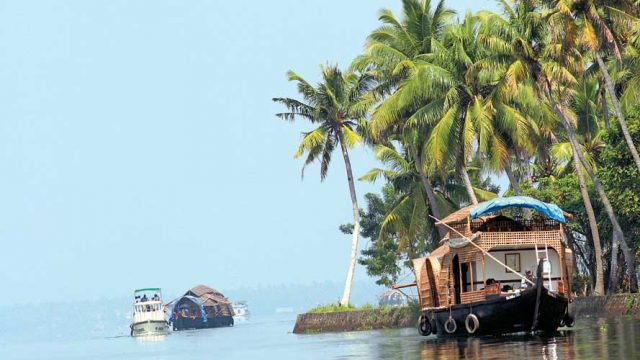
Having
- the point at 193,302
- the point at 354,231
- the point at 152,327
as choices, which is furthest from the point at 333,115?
the point at 193,302

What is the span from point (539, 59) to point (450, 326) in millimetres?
14230

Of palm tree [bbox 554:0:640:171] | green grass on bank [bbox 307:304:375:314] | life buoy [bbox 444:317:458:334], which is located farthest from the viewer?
green grass on bank [bbox 307:304:375:314]

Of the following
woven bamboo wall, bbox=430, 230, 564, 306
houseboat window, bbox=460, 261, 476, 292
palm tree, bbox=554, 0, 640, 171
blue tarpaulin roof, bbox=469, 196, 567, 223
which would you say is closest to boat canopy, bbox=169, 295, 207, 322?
palm tree, bbox=554, 0, 640, 171

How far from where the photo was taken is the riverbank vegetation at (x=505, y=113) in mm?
47906

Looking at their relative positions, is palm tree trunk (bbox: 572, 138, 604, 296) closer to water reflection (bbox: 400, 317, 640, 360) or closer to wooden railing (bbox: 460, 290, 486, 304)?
water reflection (bbox: 400, 317, 640, 360)

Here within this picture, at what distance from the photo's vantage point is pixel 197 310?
130 meters

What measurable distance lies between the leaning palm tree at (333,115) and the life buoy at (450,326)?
86.1 ft

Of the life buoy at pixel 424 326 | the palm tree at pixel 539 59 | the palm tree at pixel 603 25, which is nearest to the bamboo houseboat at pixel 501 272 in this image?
the life buoy at pixel 424 326

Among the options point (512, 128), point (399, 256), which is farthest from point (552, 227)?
point (399, 256)

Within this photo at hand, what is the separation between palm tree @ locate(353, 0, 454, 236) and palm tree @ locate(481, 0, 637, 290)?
734 centimetres

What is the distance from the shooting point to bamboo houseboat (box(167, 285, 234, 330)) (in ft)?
424

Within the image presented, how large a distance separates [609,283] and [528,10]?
44.1ft

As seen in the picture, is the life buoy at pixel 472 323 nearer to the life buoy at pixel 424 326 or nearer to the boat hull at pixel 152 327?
the life buoy at pixel 424 326

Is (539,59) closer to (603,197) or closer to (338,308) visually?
(603,197)
